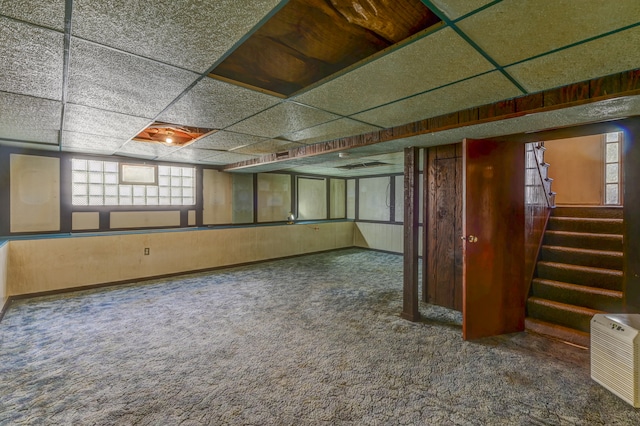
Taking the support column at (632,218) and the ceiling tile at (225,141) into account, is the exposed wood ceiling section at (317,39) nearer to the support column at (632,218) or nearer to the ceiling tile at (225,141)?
the ceiling tile at (225,141)

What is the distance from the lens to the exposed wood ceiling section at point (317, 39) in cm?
127

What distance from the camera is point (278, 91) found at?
6.87ft

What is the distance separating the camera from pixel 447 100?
2.19 meters

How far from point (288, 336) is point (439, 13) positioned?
9.12 feet

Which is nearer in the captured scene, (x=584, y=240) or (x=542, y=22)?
(x=542, y=22)

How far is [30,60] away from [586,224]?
18.1 feet

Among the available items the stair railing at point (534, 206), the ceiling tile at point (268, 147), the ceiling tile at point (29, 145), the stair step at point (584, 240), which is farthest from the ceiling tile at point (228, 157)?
the stair step at point (584, 240)

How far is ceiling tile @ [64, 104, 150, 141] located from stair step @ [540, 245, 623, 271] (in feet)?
15.9

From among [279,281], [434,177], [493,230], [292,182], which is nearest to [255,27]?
[493,230]

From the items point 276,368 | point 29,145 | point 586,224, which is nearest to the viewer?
point 276,368

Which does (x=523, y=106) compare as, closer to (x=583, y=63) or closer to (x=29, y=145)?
(x=583, y=63)

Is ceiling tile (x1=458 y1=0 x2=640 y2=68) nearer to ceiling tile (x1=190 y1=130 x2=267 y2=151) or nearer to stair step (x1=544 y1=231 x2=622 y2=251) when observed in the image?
ceiling tile (x1=190 y1=130 x2=267 y2=151)

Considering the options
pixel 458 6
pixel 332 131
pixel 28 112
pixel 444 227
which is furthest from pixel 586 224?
pixel 28 112

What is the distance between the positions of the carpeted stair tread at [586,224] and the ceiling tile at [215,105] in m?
4.10
